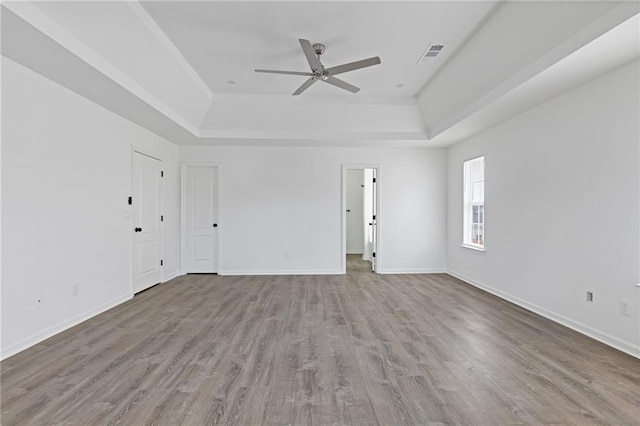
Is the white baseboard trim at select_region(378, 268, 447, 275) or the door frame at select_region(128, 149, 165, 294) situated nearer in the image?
the door frame at select_region(128, 149, 165, 294)

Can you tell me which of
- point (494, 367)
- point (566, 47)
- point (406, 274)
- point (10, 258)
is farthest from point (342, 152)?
point (10, 258)

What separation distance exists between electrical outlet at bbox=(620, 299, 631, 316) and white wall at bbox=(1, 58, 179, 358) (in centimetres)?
541

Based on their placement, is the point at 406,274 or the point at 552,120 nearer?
the point at 552,120

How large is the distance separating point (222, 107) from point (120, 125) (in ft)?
5.12

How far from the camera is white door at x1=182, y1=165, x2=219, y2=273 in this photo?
5.89 m

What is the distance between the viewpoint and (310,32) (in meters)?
3.11

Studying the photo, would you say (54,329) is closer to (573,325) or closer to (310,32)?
(310,32)

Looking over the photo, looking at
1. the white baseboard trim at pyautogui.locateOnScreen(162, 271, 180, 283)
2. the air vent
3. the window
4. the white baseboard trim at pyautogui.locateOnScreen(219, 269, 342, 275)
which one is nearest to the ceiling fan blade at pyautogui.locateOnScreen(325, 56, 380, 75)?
the air vent

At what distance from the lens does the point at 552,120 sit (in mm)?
3406

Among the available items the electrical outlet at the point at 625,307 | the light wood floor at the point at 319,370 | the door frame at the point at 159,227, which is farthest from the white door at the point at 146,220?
the electrical outlet at the point at 625,307

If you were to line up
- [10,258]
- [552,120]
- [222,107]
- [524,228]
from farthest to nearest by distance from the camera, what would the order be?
1. [222,107]
2. [524,228]
3. [552,120]
4. [10,258]

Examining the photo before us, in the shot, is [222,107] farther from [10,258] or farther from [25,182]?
[10,258]

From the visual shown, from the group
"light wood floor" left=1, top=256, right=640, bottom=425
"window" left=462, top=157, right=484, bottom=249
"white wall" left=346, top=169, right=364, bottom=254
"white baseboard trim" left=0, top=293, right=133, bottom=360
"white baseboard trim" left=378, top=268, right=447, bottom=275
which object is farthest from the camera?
"white wall" left=346, top=169, right=364, bottom=254

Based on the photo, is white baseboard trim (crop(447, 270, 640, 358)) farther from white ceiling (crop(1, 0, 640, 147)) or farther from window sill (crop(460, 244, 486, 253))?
white ceiling (crop(1, 0, 640, 147))
